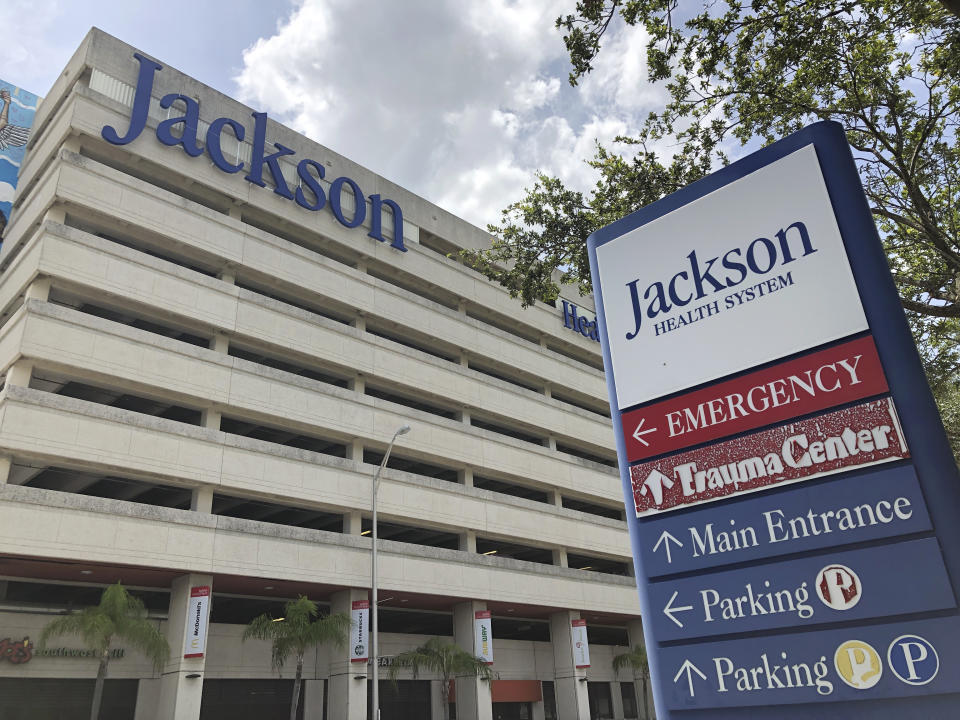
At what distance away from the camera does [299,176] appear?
4409 cm

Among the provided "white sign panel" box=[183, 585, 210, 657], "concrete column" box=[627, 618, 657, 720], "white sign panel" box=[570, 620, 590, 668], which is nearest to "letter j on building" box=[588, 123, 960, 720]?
"white sign panel" box=[183, 585, 210, 657]

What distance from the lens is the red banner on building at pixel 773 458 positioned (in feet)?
15.8

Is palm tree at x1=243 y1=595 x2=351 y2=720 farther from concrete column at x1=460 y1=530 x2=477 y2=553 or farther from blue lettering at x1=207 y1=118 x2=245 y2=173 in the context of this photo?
blue lettering at x1=207 y1=118 x2=245 y2=173

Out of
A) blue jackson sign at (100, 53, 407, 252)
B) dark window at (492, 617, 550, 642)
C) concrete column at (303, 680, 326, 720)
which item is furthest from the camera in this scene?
dark window at (492, 617, 550, 642)

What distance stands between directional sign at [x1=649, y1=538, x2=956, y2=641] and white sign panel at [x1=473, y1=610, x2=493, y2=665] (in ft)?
125

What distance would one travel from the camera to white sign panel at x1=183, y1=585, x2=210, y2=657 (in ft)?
100

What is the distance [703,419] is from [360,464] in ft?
114

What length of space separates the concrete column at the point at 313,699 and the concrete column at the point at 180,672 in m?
6.67

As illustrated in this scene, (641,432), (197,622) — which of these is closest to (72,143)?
(197,622)

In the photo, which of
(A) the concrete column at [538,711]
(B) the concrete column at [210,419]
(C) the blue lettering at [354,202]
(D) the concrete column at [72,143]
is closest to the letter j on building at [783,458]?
(B) the concrete column at [210,419]

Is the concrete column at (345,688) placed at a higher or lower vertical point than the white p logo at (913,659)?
higher

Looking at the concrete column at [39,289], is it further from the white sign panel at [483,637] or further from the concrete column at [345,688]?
the white sign panel at [483,637]

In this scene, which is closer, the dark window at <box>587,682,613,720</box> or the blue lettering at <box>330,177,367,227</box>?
the blue lettering at <box>330,177,367,227</box>

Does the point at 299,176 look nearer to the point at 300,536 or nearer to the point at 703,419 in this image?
the point at 300,536
